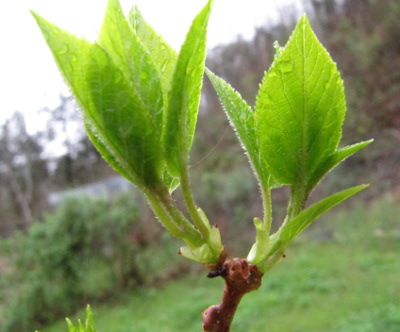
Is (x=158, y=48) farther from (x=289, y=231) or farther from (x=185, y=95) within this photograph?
(x=289, y=231)

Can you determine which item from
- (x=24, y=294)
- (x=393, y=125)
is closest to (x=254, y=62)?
(x=393, y=125)

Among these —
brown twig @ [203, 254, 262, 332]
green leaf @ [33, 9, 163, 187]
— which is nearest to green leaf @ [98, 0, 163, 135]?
green leaf @ [33, 9, 163, 187]

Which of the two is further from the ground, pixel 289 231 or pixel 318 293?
pixel 289 231

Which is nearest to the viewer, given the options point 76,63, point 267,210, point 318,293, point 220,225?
point 76,63

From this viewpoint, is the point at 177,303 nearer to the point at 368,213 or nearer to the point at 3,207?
the point at 368,213

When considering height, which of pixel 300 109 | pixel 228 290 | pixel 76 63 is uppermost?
pixel 76 63

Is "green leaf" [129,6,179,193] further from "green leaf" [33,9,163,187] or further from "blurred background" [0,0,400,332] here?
"blurred background" [0,0,400,332]

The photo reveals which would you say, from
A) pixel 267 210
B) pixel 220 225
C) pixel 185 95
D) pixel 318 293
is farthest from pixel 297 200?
pixel 220 225

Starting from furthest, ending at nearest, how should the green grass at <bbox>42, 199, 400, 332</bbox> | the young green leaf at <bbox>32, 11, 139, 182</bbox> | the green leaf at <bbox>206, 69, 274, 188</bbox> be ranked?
the green grass at <bbox>42, 199, 400, 332</bbox>, the green leaf at <bbox>206, 69, 274, 188</bbox>, the young green leaf at <bbox>32, 11, 139, 182</bbox>
